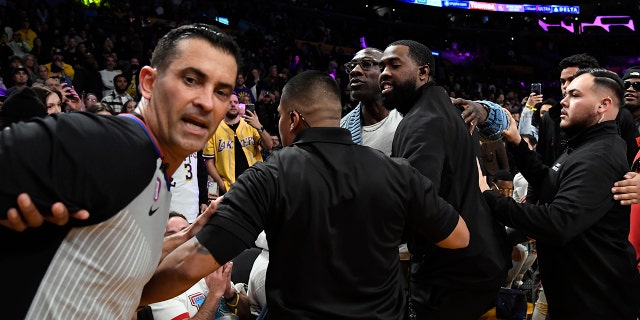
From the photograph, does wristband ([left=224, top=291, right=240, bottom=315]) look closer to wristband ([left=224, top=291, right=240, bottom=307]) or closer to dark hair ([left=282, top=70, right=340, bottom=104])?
wristband ([left=224, top=291, right=240, bottom=307])

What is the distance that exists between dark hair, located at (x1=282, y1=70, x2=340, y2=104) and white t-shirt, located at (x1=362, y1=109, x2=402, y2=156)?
4.74ft

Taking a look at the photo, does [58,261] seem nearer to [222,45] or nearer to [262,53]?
[222,45]

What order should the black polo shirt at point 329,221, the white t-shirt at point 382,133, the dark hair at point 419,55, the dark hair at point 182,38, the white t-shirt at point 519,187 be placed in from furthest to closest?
1. the white t-shirt at point 519,187
2. the white t-shirt at point 382,133
3. the dark hair at point 419,55
4. the black polo shirt at point 329,221
5. the dark hair at point 182,38

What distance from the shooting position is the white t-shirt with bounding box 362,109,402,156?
381 cm

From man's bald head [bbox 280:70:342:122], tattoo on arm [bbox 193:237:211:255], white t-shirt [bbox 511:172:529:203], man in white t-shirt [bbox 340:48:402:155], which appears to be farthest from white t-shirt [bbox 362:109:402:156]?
white t-shirt [bbox 511:172:529:203]

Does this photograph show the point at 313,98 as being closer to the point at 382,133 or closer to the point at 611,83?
the point at 382,133

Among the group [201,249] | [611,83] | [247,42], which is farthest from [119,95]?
[247,42]

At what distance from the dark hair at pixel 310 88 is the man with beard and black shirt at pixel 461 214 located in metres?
0.45

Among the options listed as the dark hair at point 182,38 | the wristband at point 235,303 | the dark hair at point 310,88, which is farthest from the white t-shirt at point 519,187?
the dark hair at point 182,38

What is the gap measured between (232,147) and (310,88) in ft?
11.9

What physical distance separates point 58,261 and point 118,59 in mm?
10602

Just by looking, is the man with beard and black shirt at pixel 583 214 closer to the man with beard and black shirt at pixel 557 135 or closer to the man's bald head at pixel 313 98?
the man with beard and black shirt at pixel 557 135

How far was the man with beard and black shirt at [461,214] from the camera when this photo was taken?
257 cm

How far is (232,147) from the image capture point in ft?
19.3
